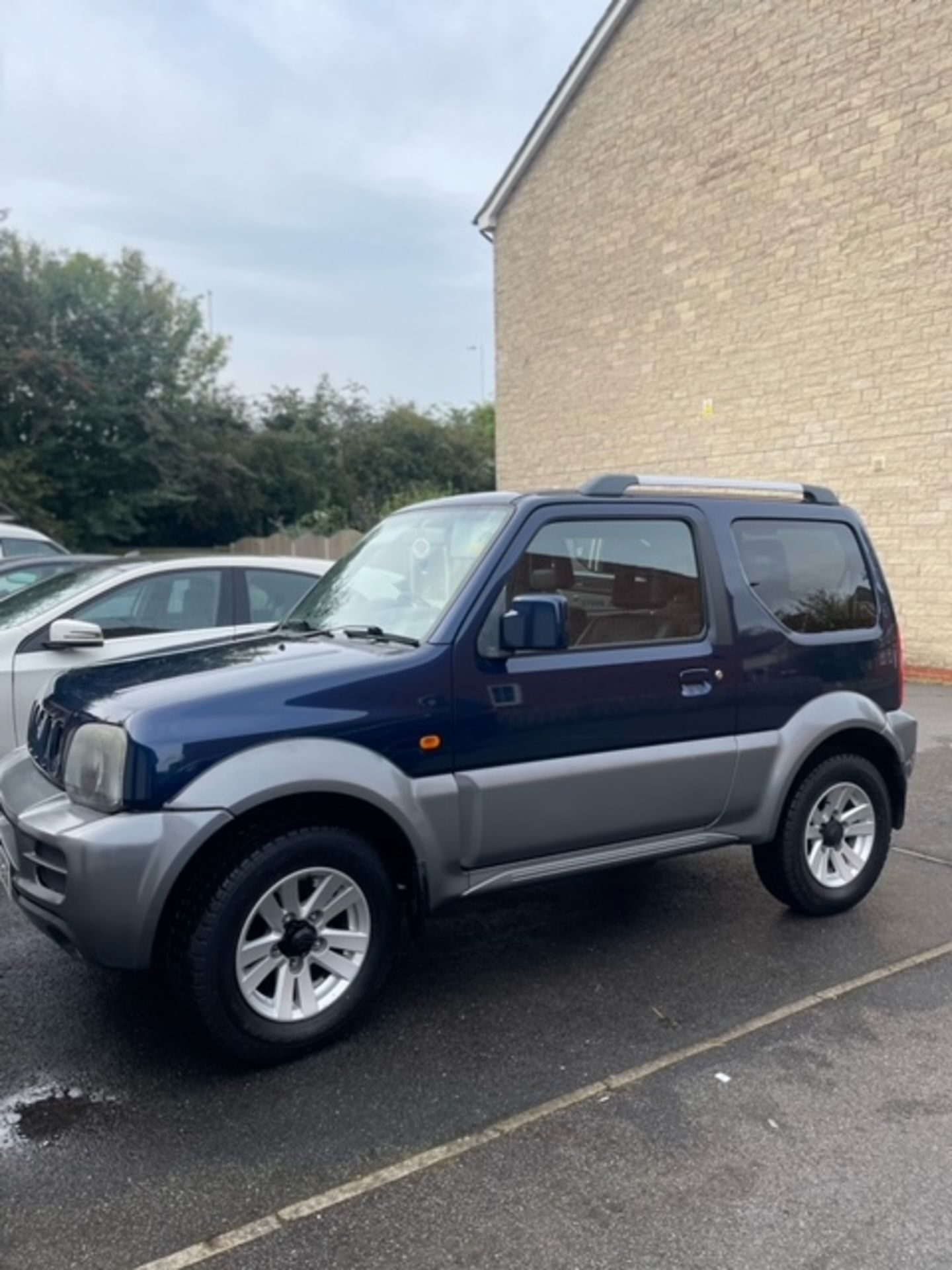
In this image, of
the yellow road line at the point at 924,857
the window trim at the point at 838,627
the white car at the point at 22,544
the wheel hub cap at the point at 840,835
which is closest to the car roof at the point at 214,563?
the window trim at the point at 838,627

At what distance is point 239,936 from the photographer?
312cm

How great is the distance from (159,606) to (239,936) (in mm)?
3599

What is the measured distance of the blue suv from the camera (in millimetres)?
3092

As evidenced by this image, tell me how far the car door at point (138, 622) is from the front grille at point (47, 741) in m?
1.91

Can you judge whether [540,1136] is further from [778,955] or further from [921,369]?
[921,369]

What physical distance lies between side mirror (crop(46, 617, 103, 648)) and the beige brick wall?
1050 cm

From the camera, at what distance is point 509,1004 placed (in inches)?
145

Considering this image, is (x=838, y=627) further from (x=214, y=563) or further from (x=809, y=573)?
(x=214, y=563)

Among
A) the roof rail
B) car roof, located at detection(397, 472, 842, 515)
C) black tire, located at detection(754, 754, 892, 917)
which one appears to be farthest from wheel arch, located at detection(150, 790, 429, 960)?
black tire, located at detection(754, 754, 892, 917)

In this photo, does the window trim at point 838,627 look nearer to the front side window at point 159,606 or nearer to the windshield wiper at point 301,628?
the windshield wiper at point 301,628

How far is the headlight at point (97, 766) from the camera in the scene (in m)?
3.07

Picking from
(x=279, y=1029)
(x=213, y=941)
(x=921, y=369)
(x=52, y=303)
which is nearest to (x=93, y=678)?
(x=213, y=941)

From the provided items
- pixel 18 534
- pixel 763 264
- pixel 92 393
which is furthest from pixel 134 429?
pixel 763 264

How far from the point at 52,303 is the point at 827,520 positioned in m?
27.0
